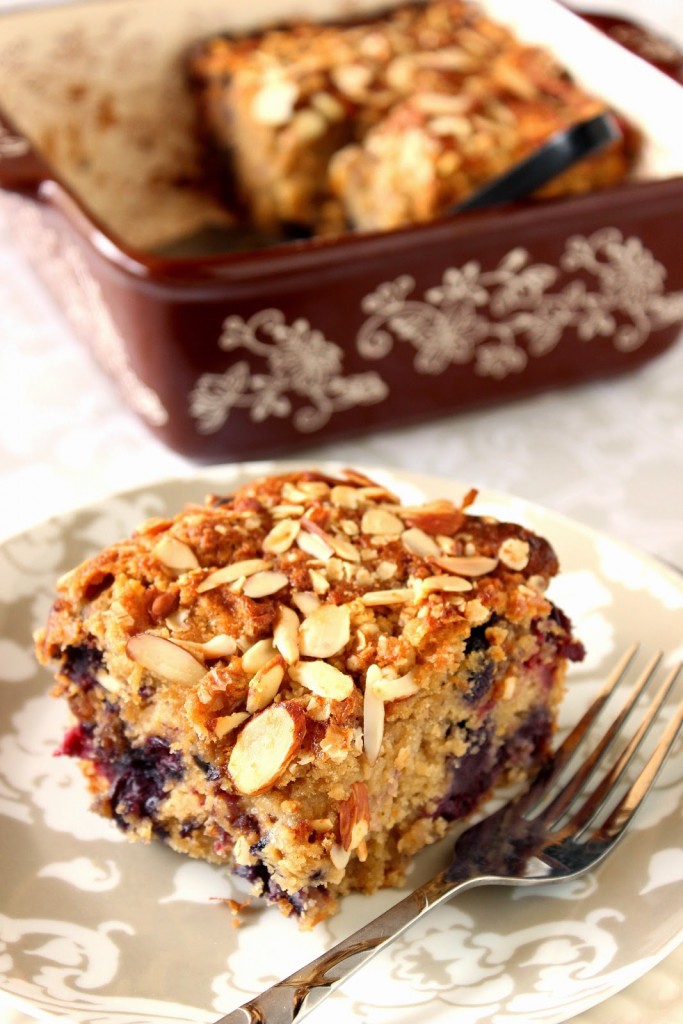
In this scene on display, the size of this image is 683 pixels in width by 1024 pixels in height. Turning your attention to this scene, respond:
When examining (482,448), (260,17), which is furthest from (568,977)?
(260,17)

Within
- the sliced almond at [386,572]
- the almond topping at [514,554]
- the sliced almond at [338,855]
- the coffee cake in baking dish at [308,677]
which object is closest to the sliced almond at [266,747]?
the coffee cake in baking dish at [308,677]

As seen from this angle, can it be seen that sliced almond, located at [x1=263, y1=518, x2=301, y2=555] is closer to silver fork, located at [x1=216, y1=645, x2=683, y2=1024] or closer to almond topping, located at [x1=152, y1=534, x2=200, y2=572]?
almond topping, located at [x1=152, y1=534, x2=200, y2=572]

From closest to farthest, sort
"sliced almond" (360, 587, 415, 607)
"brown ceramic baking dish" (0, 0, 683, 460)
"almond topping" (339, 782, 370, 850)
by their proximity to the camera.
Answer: "almond topping" (339, 782, 370, 850) → "sliced almond" (360, 587, 415, 607) → "brown ceramic baking dish" (0, 0, 683, 460)

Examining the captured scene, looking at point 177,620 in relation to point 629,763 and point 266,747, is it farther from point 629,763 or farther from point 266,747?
point 629,763

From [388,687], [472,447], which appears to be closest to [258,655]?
[388,687]

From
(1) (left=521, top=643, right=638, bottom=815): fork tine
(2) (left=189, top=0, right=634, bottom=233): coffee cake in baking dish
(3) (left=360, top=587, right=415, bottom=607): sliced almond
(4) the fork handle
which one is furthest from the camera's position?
(2) (left=189, top=0, right=634, bottom=233): coffee cake in baking dish

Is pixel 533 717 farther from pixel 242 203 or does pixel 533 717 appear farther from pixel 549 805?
pixel 242 203

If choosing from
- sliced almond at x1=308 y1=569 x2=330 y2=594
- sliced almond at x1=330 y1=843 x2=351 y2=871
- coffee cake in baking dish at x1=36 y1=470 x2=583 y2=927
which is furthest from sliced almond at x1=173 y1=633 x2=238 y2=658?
sliced almond at x1=330 y1=843 x2=351 y2=871
